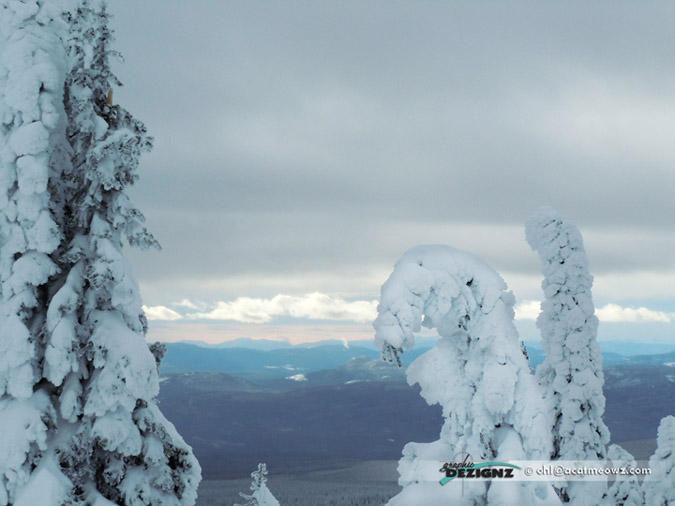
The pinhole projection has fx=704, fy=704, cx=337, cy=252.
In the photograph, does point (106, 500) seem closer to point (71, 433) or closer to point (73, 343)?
point (71, 433)

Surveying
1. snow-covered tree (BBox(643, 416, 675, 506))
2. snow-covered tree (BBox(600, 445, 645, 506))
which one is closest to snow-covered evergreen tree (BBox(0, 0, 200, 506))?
snow-covered tree (BBox(643, 416, 675, 506))

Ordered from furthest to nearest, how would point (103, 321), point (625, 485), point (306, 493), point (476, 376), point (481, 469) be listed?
1. point (306, 493)
2. point (625, 485)
3. point (476, 376)
4. point (481, 469)
5. point (103, 321)

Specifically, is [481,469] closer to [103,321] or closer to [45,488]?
[103,321]

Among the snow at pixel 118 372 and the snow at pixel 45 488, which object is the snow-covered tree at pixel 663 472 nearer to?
the snow at pixel 118 372

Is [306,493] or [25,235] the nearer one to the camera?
[25,235]

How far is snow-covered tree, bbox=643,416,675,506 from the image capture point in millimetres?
23375

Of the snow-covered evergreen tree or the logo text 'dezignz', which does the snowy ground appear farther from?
the snow-covered evergreen tree

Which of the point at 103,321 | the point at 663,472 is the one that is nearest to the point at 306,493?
the point at 663,472

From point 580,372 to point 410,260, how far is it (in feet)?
55.3

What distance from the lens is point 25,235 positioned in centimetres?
1338

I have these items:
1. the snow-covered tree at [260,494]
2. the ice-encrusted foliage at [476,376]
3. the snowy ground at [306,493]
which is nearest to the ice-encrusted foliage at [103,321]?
the ice-encrusted foliage at [476,376]

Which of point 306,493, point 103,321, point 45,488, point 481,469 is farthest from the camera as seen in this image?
point 306,493

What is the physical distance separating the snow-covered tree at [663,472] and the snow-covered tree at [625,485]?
926 mm

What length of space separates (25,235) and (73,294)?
1451 mm
